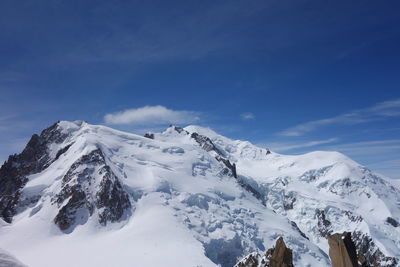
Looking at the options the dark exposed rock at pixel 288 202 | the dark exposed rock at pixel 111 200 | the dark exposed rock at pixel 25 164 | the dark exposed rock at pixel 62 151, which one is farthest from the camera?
the dark exposed rock at pixel 288 202

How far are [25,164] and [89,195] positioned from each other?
145ft

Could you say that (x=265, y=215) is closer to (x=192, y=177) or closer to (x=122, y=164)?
(x=192, y=177)

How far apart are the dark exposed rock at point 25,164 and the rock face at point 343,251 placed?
338ft

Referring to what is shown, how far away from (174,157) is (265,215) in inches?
1444

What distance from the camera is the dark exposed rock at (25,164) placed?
111 meters

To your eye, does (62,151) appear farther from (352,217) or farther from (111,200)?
(352,217)

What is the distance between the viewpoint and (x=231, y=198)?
114m

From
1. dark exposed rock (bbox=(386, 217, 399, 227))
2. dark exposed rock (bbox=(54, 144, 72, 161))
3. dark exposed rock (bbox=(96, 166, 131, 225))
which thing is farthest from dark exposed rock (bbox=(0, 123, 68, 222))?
dark exposed rock (bbox=(386, 217, 399, 227))

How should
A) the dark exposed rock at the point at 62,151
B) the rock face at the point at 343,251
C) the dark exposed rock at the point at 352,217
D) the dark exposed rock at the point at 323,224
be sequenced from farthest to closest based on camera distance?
the dark exposed rock at the point at 352,217 < the dark exposed rock at the point at 323,224 < the dark exposed rock at the point at 62,151 < the rock face at the point at 343,251

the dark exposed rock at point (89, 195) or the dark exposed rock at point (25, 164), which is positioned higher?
the dark exposed rock at point (25, 164)

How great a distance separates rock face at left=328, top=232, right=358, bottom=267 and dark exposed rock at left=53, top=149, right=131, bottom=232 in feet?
274

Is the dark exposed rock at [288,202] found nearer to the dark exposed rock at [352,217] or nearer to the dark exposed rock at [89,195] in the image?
the dark exposed rock at [352,217]

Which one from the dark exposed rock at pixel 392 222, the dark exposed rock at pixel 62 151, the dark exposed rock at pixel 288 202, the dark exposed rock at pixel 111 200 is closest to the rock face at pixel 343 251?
the dark exposed rock at pixel 111 200

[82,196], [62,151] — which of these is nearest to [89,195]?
[82,196]
